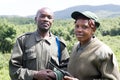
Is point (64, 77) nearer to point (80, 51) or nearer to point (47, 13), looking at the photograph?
point (80, 51)

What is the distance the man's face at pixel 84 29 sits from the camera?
3.08 metres

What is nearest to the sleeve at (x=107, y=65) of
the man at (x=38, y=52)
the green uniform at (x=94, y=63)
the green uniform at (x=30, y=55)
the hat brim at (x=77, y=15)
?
the green uniform at (x=94, y=63)

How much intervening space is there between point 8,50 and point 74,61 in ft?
130

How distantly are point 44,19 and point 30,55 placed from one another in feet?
1.41

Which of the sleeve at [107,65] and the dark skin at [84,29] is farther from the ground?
the dark skin at [84,29]

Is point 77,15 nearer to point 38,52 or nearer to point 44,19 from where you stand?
point 44,19

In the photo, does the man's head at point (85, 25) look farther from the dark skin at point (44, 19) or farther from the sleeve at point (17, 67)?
the sleeve at point (17, 67)

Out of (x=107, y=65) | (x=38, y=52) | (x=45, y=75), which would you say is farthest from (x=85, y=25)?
(x=38, y=52)

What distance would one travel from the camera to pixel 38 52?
→ 3.84 metres

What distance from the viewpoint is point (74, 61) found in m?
3.21

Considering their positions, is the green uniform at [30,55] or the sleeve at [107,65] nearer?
the sleeve at [107,65]

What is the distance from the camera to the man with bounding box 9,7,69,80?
375 cm

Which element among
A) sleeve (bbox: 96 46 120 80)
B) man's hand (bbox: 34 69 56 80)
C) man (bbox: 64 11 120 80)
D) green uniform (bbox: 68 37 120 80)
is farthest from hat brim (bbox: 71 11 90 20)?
man's hand (bbox: 34 69 56 80)

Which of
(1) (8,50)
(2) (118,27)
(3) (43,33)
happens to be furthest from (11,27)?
(3) (43,33)
